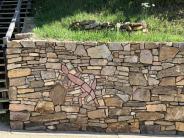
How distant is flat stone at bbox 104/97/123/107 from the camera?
9242 millimetres

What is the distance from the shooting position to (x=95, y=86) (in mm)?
9211

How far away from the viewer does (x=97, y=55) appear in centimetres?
909

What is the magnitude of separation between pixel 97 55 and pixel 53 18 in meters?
2.11

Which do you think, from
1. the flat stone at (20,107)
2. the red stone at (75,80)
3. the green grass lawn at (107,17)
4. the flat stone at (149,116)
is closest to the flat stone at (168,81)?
the flat stone at (149,116)

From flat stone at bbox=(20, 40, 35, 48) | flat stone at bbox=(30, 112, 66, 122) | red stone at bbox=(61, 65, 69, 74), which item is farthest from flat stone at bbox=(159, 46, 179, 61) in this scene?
flat stone at bbox=(20, 40, 35, 48)

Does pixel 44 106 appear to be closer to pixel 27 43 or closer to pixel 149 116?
pixel 27 43

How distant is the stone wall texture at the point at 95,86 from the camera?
29.8ft

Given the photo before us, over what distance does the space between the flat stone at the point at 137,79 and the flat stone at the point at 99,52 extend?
0.57m

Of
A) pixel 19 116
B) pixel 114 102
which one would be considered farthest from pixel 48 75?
pixel 114 102

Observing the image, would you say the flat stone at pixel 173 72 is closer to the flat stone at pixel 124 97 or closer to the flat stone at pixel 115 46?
the flat stone at pixel 124 97

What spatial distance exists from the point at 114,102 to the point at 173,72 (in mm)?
1246

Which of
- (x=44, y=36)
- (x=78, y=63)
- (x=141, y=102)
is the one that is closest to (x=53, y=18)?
(x=44, y=36)

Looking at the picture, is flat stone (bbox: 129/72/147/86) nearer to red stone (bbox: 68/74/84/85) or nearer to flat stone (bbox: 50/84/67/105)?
red stone (bbox: 68/74/84/85)

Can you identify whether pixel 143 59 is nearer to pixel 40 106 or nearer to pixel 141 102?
pixel 141 102
